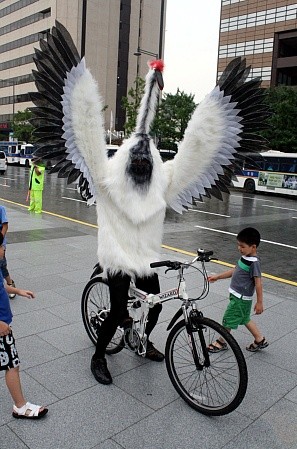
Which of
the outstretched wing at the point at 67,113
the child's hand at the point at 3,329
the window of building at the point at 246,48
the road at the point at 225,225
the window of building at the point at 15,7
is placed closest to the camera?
the child's hand at the point at 3,329

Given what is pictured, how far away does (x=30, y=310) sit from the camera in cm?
449

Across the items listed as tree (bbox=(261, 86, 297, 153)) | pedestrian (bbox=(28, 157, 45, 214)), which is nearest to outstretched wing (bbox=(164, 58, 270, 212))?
pedestrian (bbox=(28, 157, 45, 214))

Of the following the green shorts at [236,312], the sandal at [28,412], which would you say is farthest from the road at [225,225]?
the sandal at [28,412]

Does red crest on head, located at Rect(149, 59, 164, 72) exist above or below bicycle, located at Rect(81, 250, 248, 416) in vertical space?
above

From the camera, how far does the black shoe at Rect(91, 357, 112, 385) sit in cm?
315

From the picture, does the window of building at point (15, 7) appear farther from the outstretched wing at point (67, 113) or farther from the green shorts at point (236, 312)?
the green shorts at point (236, 312)

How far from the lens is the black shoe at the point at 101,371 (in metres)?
3.15

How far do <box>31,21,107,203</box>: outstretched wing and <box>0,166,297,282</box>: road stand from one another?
2.52 m

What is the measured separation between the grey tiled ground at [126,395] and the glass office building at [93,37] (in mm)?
57053

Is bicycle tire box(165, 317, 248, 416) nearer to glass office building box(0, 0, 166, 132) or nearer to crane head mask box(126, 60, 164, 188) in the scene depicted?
crane head mask box(126, 60, 164, 188)

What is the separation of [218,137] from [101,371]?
1.93 metres

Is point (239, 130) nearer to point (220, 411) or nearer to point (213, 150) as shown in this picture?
point (213, 150)

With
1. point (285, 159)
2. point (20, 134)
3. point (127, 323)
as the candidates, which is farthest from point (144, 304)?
point (20, 134)

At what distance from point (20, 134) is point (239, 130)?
157ft
